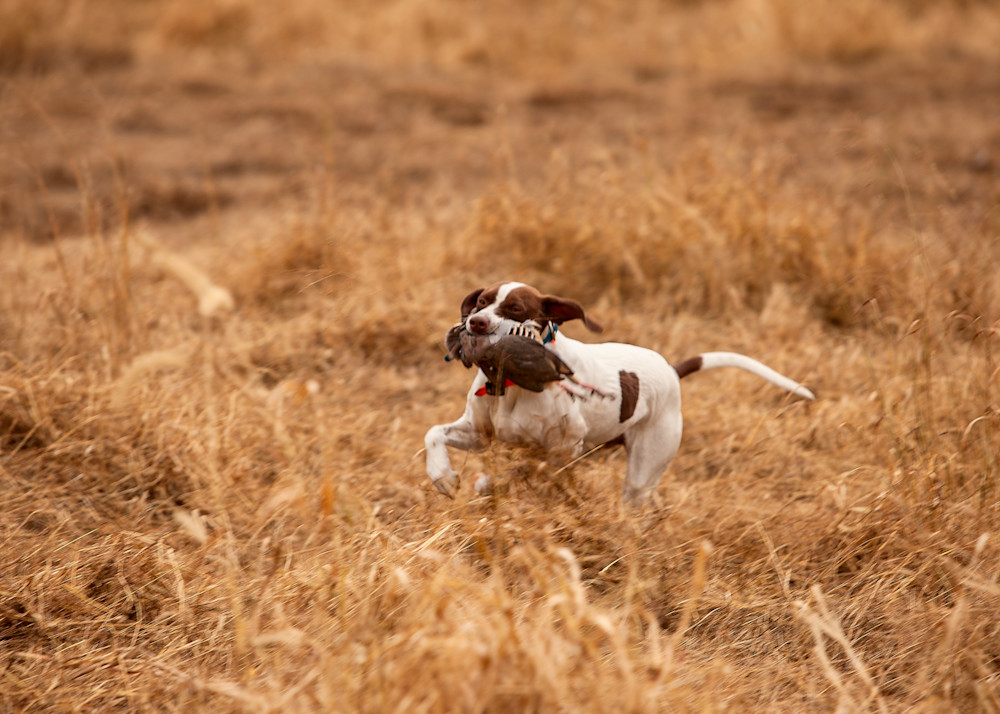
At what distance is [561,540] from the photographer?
2.48 m

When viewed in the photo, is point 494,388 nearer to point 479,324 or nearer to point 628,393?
point 479,324

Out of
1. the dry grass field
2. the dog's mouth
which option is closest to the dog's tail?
the dry grass field

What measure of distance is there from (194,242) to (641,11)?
713 cm

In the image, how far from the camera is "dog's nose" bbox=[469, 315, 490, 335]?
2.28m

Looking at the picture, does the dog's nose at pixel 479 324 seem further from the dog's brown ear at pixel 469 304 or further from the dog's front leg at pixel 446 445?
the dog's front leg at pixel 446 445

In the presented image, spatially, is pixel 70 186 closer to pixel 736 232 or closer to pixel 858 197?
pixel 736 232

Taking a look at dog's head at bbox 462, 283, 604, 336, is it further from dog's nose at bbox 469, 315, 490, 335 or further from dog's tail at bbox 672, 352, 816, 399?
dog's tail at bbox 672, 352, 816, 399

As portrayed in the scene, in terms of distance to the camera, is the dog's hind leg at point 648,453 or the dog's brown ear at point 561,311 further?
the dog's hind leg at point 648,453

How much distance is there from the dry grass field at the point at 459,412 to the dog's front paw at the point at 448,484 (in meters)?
0.05

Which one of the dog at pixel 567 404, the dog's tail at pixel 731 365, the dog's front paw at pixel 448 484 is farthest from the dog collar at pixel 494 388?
the dog's tail at pixel 731 365

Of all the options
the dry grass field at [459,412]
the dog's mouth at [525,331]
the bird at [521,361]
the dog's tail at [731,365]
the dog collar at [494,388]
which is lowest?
the dry grass field at [459,412]

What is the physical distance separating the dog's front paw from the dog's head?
385 millimetres

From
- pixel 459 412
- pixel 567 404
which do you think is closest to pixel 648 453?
pixel 567 404

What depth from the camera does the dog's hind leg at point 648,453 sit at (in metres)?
2.63
